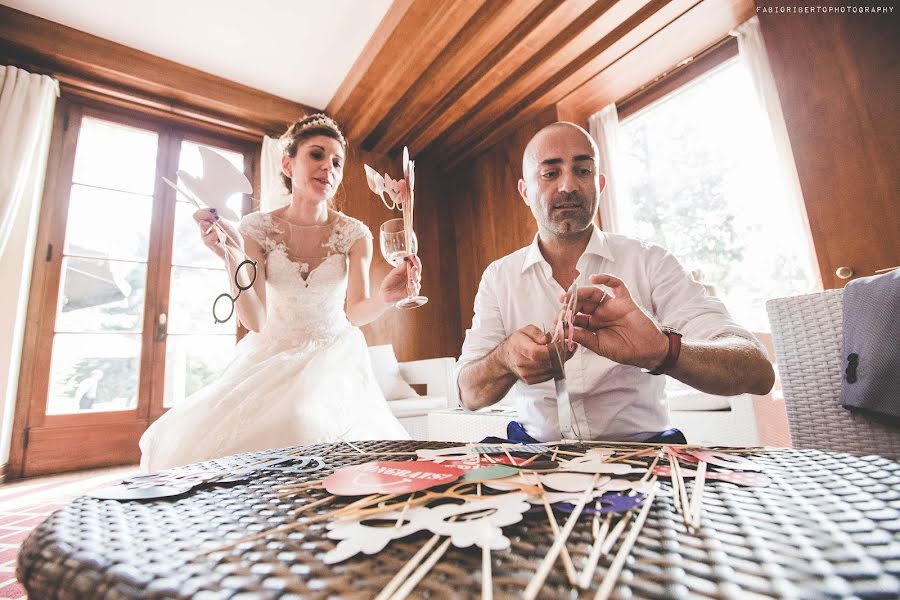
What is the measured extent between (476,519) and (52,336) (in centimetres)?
429

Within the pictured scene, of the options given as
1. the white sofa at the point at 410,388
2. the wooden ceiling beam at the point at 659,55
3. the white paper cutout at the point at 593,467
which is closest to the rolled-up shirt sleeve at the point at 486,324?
the white paper cutout at the point at 593,467

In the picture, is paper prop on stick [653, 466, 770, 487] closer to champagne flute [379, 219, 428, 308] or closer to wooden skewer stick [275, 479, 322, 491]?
wooden skewer stick [275, 479, 322, 491]

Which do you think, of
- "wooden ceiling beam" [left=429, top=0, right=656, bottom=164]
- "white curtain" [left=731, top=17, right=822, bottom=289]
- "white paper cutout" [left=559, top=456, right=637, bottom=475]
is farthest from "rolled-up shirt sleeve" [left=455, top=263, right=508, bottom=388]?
"wooden ceiling beam" [left=429, top=0, right=656, bottom=164]

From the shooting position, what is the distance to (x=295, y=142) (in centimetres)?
189

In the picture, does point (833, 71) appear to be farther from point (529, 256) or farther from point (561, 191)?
point (529, 256)

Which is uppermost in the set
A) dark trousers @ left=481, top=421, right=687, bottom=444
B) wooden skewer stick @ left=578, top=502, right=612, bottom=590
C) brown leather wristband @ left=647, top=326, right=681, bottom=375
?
brown leather wristband @ left=647, top=326, right=681, bottom=375

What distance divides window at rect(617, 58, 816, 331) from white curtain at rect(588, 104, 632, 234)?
0.05 metres

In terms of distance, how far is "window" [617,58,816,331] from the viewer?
2.86m

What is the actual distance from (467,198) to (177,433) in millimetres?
4263

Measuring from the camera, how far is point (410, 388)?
11.1ft

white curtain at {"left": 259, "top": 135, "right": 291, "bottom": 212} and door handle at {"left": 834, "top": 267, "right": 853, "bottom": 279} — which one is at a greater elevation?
white curtain at {"left": 259, "top": 135, "right": 291, "bottom": 212}

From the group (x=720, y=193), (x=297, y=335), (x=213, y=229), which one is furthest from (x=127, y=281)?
(x=720, y=193)

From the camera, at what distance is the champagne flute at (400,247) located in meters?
1.25

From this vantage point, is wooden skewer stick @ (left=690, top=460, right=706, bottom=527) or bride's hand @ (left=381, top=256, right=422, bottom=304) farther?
bride's hand @ (left=381, top=256, right=422, bottom=304)
